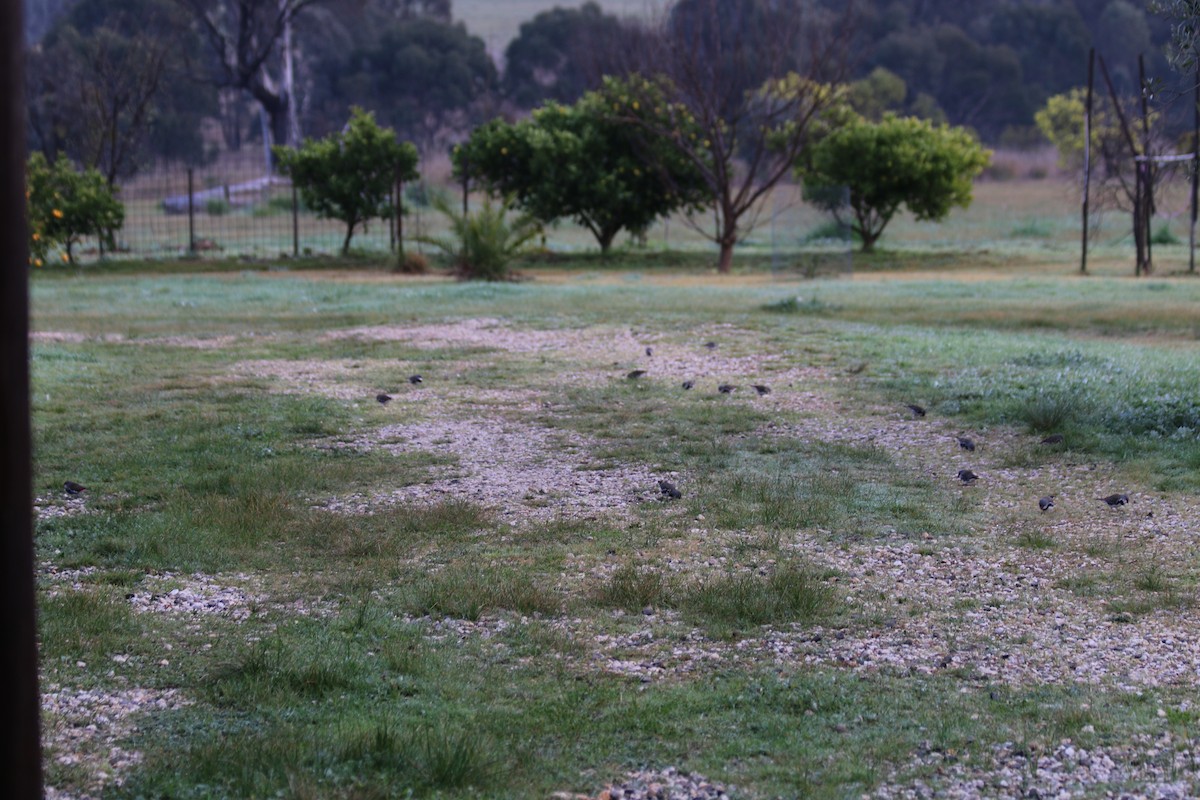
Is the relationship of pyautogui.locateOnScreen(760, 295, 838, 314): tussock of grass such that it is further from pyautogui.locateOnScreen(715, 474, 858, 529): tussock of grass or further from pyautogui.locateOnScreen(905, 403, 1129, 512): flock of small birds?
pyautogui.locateOnScreen(715, 474, 858, 529): tussock of grass

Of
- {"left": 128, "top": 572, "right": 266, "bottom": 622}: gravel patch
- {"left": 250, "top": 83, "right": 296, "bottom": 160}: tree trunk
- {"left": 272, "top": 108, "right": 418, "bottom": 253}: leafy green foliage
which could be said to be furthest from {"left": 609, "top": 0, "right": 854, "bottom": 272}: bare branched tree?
{"left": 250, "top": 83, "right": 296, "bottom": 160}: tree trunk

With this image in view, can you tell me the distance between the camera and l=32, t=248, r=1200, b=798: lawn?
9.41 feet

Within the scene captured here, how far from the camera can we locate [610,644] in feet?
12.1

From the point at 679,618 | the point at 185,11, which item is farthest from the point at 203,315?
the point at 185,11

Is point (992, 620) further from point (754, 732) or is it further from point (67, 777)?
point (67, 777)

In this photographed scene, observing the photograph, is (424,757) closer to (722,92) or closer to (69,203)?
(69,203)

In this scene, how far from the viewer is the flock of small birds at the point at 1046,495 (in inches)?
205

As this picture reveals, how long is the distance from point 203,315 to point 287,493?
823cm

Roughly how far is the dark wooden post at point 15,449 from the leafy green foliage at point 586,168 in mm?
21823

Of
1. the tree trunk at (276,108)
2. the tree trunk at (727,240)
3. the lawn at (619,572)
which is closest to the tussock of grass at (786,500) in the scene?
the lawn at (619,572)

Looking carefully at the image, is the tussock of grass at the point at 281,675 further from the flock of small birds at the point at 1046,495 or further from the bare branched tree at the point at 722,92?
the bare branched tree at the point at 722,92

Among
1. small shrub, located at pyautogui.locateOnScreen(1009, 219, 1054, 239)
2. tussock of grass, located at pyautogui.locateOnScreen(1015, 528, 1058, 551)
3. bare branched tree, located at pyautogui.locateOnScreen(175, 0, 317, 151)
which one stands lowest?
tussock of grass, located at pyautogui.locateOnScreen(1015, 528, 1058, 551)

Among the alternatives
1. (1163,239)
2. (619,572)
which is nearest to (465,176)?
(1163,239)

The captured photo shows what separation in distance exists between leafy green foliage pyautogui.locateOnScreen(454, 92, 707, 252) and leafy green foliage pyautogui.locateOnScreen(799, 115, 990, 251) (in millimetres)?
2933
